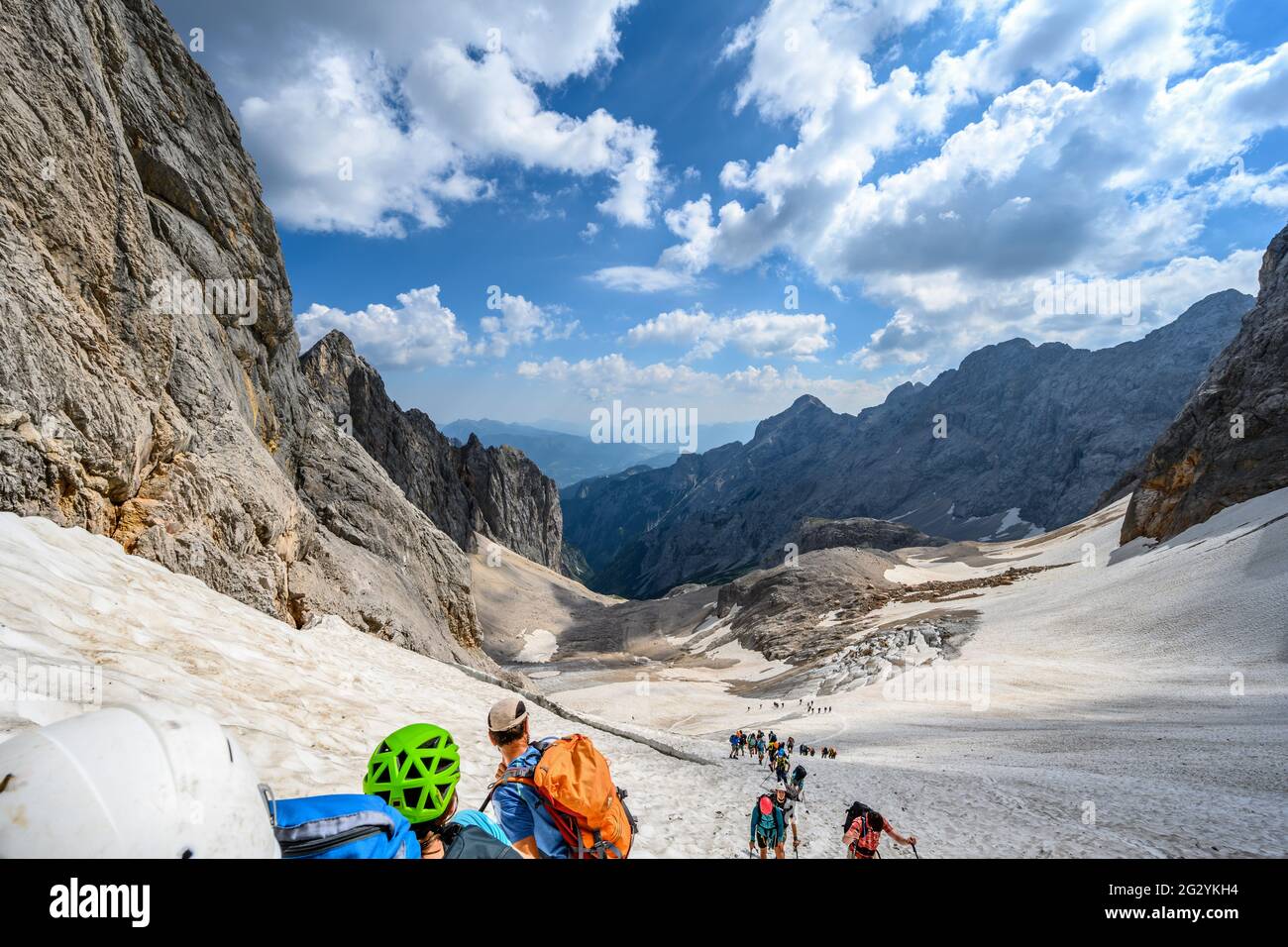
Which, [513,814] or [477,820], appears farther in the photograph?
[513,814]

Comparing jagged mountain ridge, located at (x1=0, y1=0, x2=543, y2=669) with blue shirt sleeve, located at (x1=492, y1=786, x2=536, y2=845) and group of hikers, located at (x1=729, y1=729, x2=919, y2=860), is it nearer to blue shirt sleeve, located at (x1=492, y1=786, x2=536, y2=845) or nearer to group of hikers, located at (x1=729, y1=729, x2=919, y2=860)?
blue shirt sleeve, located at (x1=492, y1=786, x2=536, y2=845)

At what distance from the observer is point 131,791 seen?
2.02m

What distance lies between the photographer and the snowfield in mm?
6973

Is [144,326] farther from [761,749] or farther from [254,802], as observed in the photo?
[761,749]

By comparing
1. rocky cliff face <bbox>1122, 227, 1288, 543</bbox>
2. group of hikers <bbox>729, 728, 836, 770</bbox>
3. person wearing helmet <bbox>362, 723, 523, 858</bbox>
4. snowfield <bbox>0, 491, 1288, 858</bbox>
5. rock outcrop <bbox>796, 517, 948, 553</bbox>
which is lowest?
group of hikers <bbox>729, 728, 836, 770</bbox>

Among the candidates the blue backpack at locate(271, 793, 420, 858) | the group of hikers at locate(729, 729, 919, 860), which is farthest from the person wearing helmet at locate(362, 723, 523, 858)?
the group of hikers at locate(729, 729, 919, 860)

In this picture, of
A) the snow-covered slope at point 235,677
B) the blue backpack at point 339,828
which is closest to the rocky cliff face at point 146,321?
the snow-covered slope at point 235,677

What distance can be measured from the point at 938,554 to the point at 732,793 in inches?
4681

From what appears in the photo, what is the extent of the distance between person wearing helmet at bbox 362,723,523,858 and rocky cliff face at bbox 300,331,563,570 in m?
57.6

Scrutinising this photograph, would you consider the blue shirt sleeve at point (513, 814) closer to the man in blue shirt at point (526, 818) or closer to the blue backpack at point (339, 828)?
the man in blue shirt at point (526, 818)

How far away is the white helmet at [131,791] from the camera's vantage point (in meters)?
1.85

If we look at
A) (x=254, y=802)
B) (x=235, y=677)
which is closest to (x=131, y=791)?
(x=254, y=802)

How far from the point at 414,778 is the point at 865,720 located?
29.9m

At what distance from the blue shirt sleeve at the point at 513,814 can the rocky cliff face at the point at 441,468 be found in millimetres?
57354
